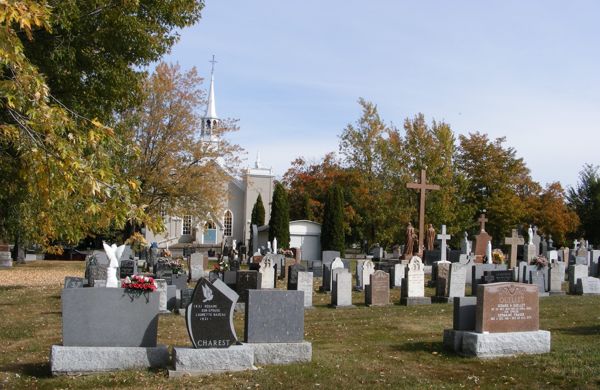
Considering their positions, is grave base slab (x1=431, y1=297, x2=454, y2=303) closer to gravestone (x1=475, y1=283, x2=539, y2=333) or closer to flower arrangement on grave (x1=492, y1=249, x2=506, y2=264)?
gravestone (x1=475, y1=283, x2=539, y2=333)

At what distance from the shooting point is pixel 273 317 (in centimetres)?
908

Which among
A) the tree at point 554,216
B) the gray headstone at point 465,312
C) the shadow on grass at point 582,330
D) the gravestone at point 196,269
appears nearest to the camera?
the gray headstone at point 465,312

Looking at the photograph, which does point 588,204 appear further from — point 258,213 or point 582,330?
point 582,330

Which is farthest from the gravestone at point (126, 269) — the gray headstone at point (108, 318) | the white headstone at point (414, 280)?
the gray headstone at point (108, 318)

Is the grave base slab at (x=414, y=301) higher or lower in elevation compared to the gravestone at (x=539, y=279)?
lower

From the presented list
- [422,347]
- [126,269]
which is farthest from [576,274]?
[126,269]

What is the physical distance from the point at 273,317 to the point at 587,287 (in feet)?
44.7

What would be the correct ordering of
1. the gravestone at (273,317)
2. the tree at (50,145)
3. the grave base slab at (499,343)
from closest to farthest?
the tree at (50,145)
the gravestone at (273,317)
the grave base slab at (499,343)

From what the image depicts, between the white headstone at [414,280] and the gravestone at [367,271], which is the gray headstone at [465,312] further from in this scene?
the gravestone at [367,271]

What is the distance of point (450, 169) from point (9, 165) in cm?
3423

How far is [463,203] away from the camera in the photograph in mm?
44938

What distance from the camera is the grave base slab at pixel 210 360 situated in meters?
8.35

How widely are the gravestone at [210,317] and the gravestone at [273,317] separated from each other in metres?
0.37

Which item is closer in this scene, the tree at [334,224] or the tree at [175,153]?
the tree at [175,153]
